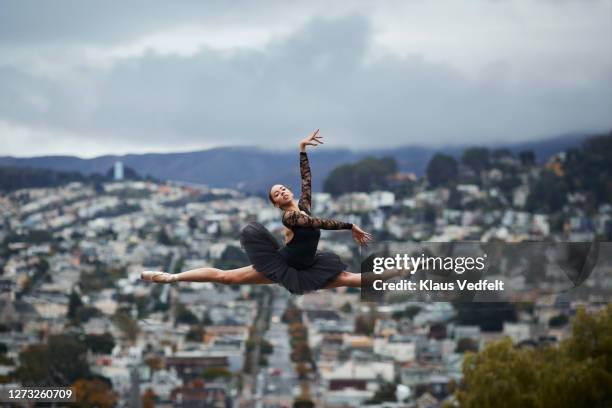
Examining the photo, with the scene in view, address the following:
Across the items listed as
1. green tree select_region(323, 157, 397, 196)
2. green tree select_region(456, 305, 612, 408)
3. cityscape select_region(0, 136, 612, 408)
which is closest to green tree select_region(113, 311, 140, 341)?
cityscape select_region(0, 136, 612, 408)

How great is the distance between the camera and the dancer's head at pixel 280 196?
13.3m

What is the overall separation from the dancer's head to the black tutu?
Result: 0.33 m

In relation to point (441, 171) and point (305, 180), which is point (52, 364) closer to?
point (305, 180)

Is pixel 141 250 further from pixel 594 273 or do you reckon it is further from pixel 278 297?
pixel 594 273

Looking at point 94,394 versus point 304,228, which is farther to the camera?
point 94,394

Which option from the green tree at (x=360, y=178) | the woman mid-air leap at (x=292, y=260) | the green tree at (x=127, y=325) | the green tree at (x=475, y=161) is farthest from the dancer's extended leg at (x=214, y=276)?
the green tree at (x=475, y=161)

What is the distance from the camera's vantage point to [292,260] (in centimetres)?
1346

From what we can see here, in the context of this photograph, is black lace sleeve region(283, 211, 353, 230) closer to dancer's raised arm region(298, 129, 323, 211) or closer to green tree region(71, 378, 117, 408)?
dancer's raised arm region(298, 129, 323, 211)

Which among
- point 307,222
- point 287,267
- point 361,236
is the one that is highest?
point 307,222

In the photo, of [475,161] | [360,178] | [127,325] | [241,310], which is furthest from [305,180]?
[475,161]

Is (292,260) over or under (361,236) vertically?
under

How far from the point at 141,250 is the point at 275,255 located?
152547 mm

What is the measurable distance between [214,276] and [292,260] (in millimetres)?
648

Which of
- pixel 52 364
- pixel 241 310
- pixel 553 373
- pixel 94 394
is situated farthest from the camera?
pixel 241 310
